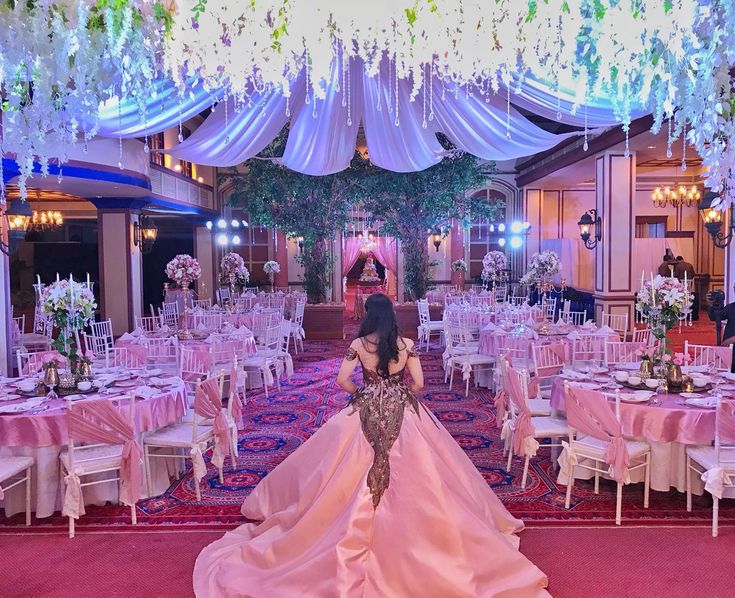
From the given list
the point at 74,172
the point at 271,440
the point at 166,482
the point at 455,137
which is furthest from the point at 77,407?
the point at 74,172

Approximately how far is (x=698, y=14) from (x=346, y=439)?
8.89 feet

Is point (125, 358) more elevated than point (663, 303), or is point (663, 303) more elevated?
point (663, 303)

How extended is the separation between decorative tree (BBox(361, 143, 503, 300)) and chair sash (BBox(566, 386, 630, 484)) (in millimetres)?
7942

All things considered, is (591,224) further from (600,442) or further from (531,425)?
(600,442)

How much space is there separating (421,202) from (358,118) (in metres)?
5.44

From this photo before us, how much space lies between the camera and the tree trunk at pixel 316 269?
12.6m

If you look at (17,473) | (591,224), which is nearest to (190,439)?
(17,473)

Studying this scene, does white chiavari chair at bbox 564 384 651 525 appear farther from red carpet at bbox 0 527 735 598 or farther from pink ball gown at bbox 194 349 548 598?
pink ball gown at bbox 194 349 548 598

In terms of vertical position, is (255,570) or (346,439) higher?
(346,439)

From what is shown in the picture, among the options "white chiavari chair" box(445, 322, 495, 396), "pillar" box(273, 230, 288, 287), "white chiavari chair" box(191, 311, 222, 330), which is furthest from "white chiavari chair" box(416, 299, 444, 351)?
"pillar" box(273, 230, 288, 287)

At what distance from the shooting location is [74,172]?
30.3 ft

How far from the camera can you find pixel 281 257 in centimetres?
1800

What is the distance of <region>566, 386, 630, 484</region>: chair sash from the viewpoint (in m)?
4.04

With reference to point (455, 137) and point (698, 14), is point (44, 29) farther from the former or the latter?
point (455, 137)
